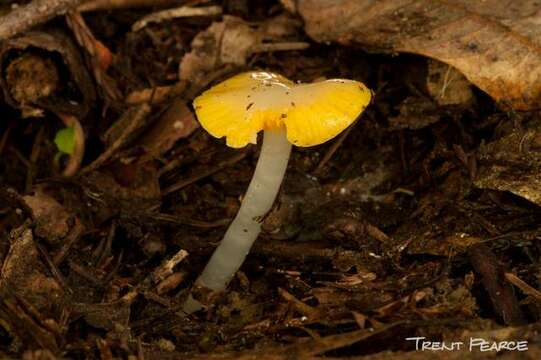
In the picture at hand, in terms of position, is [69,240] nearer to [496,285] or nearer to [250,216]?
[250,216]

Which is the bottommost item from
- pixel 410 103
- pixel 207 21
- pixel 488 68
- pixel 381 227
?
pixel 381 227

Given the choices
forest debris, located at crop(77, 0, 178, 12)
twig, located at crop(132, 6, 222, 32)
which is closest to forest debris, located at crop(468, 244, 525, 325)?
twig, located at crop(132, 6, 222, 32)

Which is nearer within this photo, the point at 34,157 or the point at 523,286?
the point at 523,286

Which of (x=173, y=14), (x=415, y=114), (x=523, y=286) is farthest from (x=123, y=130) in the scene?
(x=523, y=286)

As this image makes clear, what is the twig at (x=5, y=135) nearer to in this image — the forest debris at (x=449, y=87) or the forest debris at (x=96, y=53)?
the forest debris at (x=96, y=53)

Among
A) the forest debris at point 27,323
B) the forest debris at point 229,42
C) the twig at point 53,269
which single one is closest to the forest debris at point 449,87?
the forest debris at point 229,42

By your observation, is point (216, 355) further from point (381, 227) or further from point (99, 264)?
point (381, 227)

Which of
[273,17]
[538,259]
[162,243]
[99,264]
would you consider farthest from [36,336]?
[273,17]
